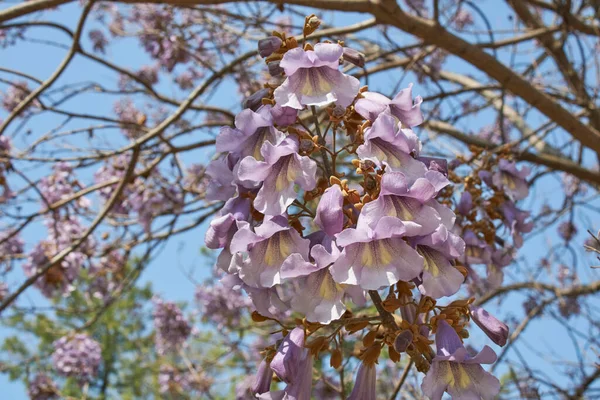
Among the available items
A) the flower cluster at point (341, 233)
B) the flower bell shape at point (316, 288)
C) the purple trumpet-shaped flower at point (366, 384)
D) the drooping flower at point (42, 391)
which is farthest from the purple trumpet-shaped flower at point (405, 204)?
the drooping flower at point (42, 391)

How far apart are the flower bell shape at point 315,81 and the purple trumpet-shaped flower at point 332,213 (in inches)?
8.3

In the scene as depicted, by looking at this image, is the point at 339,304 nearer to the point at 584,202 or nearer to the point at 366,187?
the point at 366,187

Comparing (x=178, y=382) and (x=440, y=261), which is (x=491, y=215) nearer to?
(x=440, y=261)

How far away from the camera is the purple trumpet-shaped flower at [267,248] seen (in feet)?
3.61

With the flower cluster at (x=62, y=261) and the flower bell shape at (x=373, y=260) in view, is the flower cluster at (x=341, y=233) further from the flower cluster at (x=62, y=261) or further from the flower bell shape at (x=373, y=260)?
the flower cluster at (x=62, y=261)

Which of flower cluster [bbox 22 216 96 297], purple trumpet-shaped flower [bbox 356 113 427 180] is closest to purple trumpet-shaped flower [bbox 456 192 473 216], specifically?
purple trumpet-shaped flower [bbox 356 113 427 180]

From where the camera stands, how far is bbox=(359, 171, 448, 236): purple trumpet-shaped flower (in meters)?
1.03

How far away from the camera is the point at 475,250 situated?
196 centimetres

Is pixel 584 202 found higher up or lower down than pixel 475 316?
higher up

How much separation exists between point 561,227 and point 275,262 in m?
6.02

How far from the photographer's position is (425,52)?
380cm

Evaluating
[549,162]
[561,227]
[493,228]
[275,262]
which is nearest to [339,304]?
[275,262]

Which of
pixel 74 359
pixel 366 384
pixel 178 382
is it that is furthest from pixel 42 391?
pixel 366 384

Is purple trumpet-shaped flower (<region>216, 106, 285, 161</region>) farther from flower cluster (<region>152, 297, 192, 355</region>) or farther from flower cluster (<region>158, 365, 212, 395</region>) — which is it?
flower cluster (<region>158, 365, 212, 395</region>)
